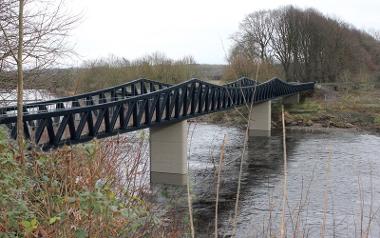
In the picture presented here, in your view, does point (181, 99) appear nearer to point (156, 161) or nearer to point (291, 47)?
point (156, 161)

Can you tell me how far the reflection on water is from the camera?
15802 millimetres

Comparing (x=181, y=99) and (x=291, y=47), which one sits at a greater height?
(x=291, y=47)

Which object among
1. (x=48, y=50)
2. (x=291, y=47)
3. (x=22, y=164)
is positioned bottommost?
(x=22, y=164)

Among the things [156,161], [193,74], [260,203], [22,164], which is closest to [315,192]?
[260,203]

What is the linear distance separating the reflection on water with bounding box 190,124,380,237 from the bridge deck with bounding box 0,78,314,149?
3.17 m

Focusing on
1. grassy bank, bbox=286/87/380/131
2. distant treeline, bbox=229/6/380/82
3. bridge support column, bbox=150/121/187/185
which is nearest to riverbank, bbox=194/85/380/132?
grassy bank, bbox=286/87/380/131

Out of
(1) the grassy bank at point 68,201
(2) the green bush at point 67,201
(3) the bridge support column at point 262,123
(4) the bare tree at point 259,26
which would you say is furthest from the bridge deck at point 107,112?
(4) the bare tree at point 259,26

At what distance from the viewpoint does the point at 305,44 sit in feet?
236

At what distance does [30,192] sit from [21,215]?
620 millimetres

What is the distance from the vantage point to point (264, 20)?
244 feet

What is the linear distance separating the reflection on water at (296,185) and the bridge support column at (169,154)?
2.87 feet

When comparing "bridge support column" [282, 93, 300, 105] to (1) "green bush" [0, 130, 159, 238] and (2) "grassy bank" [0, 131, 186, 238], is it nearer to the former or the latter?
(2) "grassy bank" [0, 131, 186, 238]

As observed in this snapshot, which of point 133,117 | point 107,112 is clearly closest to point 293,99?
point 133,117

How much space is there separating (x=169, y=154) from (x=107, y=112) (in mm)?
7805
